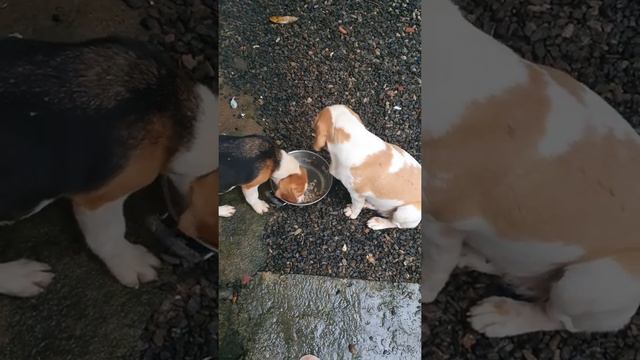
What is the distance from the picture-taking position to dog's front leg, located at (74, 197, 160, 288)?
98cm

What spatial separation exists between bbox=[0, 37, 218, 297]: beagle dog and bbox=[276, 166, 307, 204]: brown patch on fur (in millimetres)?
115

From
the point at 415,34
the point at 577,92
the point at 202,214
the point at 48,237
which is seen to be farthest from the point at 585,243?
the point at 48,237

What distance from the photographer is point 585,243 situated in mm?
1088

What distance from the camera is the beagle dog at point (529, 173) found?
1.08 m

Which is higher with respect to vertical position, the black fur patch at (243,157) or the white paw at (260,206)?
the black fur patch at (243,157)

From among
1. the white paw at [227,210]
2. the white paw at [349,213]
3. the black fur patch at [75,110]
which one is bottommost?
the white paw at [349,213]

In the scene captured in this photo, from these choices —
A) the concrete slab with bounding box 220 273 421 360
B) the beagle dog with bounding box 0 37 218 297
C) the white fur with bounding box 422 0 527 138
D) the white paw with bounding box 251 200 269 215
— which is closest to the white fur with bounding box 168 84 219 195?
the beagle dog with bounding box 0 37 218 297

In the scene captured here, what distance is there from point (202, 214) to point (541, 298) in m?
0.60

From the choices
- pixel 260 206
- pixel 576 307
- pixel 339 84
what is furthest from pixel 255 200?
pixel 576 307

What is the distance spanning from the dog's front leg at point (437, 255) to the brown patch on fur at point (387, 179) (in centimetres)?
7

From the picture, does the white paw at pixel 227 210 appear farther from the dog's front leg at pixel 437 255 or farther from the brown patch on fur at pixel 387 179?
the dog's front leg at pixel 437 255

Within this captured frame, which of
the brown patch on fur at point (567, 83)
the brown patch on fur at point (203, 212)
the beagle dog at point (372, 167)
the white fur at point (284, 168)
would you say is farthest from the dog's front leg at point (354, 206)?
the brown patch on fur at point (567, 83)

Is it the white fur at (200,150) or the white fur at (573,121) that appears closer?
the white fur at (200,150)

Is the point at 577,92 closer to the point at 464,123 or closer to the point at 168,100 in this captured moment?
the point at 464,123
